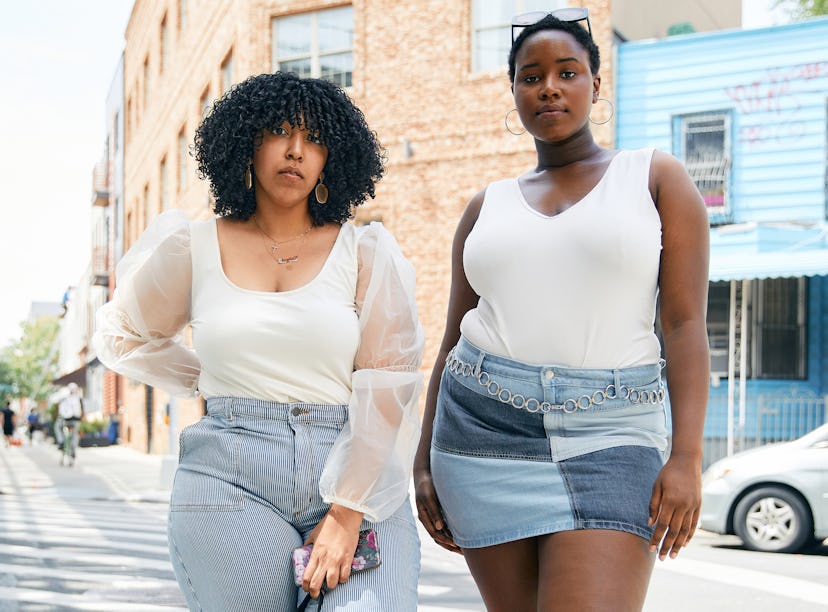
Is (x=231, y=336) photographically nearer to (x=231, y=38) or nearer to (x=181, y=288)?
(x=181, y=288)

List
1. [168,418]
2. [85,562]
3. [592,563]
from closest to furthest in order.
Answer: [592,563], [85,562], [168,418]

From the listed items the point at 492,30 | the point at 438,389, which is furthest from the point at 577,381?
the point at 492,30

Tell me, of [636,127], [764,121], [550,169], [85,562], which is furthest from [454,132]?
[550,169]

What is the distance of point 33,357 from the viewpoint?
340 feet

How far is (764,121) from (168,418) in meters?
15.5

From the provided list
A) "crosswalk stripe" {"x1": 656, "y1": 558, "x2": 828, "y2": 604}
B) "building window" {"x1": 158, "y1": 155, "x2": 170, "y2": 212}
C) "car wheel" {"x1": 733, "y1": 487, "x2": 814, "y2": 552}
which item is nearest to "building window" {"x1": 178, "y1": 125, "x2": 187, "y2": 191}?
"building window" {"x1": 158, "y1": 155, "x2": 170, "y2": 212}

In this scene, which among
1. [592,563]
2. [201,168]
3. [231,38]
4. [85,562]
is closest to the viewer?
[592,563]

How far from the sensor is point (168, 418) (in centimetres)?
2467

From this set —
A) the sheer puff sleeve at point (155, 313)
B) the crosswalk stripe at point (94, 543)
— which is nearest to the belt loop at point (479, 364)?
the sheer puff sleeve at point (155, 313)

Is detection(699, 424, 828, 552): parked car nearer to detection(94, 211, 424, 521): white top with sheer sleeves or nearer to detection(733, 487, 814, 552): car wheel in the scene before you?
detection(733, 487, 814, 552): car wheel

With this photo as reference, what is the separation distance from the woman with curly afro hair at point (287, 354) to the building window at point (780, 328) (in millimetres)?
13223

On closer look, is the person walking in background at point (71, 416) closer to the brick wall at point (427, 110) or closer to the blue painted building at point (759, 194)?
the brick wall at point (427, 110)

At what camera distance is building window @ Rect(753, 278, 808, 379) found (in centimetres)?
1501

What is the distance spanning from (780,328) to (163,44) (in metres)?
20.3
